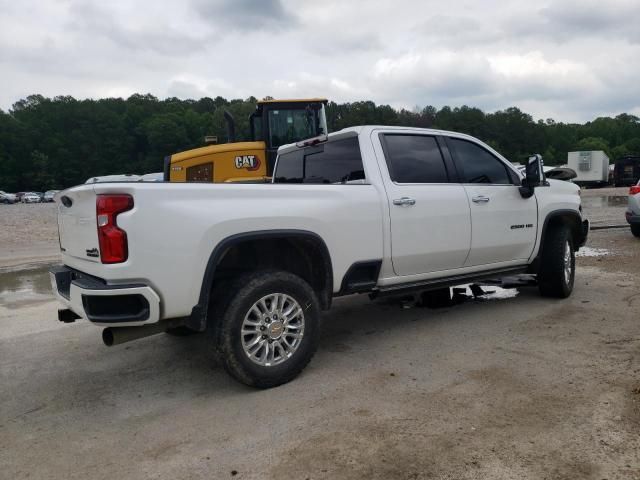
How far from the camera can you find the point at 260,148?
10031mm

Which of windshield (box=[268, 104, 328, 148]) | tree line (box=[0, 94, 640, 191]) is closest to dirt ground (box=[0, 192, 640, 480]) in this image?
windshield (box=[268, 104, 328, 148])

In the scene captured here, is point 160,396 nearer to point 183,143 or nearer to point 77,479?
point 77,479

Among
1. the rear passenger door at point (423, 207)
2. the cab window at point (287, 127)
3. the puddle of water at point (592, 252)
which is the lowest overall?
the puddle of water at point (592, 252)

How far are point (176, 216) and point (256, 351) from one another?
110 centimetres

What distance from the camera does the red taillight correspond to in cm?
319

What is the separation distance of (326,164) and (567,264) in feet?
10.2

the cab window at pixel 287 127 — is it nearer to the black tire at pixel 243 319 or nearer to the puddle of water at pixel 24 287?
the puddle of water at pixel 24 287

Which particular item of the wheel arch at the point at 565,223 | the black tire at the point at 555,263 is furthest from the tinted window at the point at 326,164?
the black tire at the point at 555,263

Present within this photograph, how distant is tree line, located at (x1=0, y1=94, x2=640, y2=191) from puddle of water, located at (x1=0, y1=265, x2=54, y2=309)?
64352 millimetres

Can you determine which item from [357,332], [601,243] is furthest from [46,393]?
[601,243]

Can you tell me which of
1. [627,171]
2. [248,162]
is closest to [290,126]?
[248,162]

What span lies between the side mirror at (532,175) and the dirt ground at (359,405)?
4.22 ft

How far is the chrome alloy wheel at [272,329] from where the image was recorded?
12.0 feet

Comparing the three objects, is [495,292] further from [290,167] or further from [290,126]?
[290,126]
